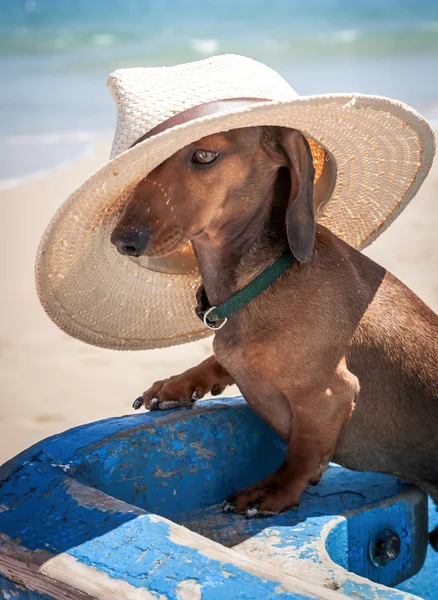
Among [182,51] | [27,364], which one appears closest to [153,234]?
[27,364]

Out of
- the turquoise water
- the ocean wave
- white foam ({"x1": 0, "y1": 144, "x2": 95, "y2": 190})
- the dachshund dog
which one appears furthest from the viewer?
the turquoise water

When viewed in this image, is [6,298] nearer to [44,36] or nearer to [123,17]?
[44,36]

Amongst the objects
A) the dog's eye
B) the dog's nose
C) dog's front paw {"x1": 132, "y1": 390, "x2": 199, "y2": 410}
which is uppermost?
the dog's eye

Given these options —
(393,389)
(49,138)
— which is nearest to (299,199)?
(393,389)

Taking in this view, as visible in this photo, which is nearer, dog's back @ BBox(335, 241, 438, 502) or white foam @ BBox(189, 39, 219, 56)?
dog's back @ BBox(335, 241, 438, 502)

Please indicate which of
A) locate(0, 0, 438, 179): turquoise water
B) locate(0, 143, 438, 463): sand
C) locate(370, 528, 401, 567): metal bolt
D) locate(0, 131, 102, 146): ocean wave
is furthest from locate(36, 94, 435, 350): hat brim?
locate(0, 131, 102, 146): ocean wave

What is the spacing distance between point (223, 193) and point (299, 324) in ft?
1.23

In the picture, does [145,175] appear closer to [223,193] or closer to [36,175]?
[223,193]

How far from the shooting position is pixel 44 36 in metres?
17.1

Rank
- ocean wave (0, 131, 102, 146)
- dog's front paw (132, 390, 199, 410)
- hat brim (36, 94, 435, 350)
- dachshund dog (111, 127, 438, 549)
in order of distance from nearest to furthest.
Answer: hat brim (36, 94, 435, 350), dachshund dog (111, 127, 438, 549), dog's front paw (132, 390, 199, 410), ocean wave (0, 131, 102, 146)

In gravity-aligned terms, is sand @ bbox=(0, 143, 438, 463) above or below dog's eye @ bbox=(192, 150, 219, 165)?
below

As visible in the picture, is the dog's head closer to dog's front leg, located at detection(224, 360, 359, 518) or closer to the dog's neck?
the dog's neck

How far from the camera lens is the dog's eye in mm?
2010

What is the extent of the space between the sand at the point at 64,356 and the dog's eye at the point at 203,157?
2314 mm
